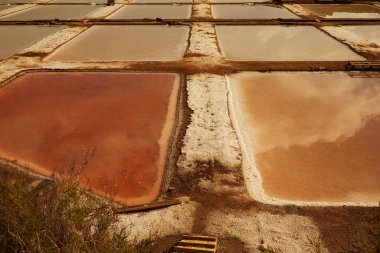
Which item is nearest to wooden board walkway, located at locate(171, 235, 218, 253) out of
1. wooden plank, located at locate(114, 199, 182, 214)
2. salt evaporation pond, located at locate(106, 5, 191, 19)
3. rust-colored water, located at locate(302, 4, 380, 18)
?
wooden plank, located at locate(114, 199, 182, 214)

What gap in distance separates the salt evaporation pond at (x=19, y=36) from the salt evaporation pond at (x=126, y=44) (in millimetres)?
1273

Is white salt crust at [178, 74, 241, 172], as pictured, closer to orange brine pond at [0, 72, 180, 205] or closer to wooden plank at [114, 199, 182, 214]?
orange brine pond at [0, 72, 180, 205]

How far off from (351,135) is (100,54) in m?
7.00

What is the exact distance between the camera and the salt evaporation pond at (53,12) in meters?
14.9

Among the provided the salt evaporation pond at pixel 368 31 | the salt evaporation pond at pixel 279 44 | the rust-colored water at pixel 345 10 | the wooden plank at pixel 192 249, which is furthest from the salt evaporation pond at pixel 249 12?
the wooden plank at pixel 192 249

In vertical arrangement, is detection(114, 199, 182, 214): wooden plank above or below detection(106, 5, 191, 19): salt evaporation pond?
below

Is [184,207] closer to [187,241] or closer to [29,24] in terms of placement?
[187,241]

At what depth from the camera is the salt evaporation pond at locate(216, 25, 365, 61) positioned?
9680 mm

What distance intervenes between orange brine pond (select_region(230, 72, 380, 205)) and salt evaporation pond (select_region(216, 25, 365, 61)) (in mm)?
1293

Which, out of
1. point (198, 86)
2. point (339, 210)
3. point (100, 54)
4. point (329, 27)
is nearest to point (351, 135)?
point (339, 210)

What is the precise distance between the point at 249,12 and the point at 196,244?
1354 centimetres

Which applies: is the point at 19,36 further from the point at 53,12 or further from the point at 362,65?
the point at 362,65

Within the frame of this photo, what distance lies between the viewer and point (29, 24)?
1377 centimetres

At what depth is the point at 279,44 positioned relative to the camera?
1092cm
